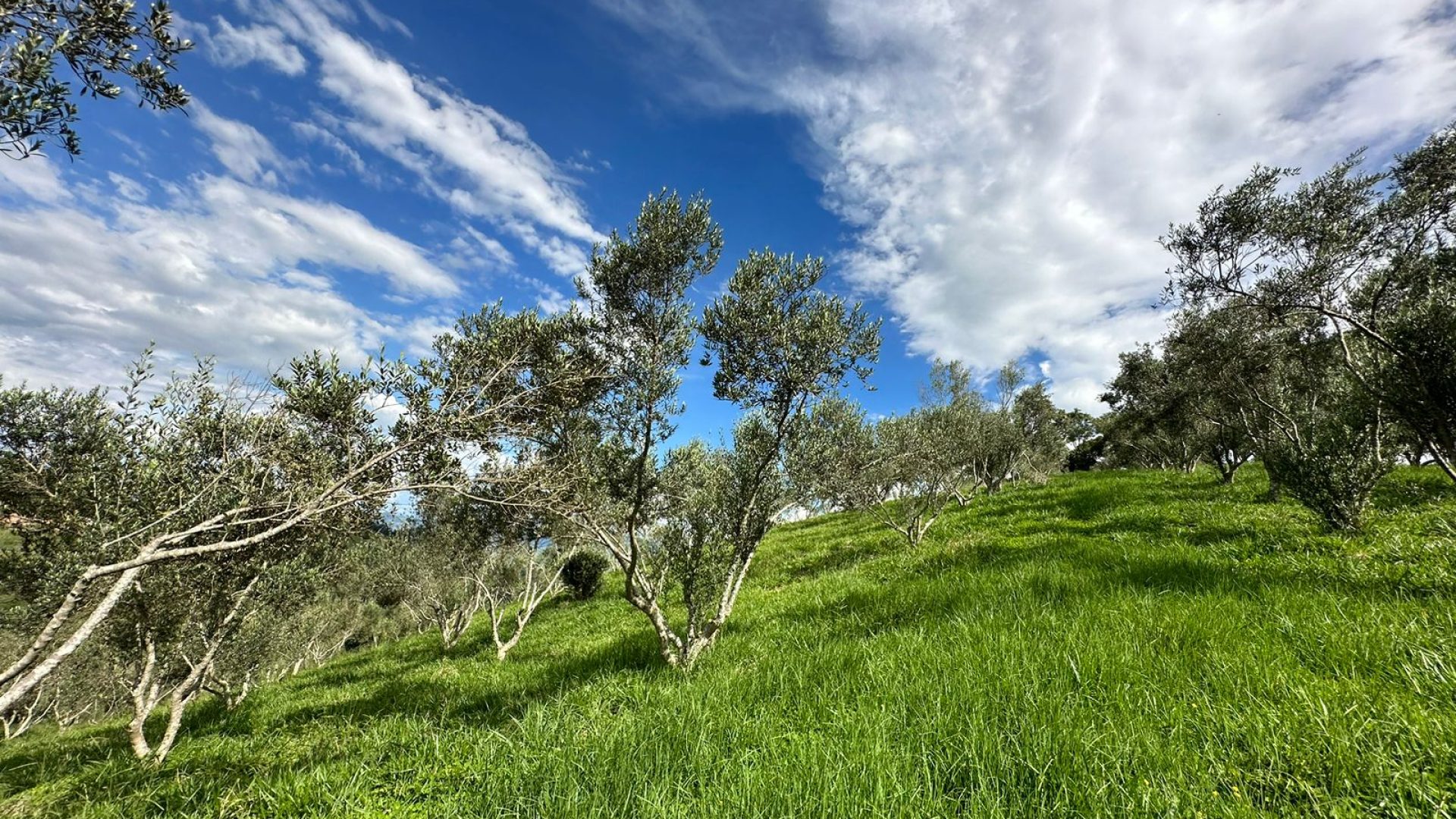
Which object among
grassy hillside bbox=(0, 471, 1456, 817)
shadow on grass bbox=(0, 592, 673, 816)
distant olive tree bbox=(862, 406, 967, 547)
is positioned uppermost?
distant olive tree bbox=(862, 406, 967, 547)

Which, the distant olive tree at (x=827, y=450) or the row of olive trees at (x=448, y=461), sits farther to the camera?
the distant olive tree at (x=827, y=450)

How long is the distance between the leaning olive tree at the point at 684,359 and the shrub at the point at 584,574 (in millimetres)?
19013

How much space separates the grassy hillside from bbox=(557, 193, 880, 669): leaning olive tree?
6.38 feet

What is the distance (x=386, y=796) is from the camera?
5781 mm

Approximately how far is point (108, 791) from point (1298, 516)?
93.6 feet

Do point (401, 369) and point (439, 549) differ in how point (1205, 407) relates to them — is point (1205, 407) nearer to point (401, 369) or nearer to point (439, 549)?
point (401, 369)

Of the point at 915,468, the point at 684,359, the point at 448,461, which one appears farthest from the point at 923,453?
the point at 448,461

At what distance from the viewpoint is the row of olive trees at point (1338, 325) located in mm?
10211

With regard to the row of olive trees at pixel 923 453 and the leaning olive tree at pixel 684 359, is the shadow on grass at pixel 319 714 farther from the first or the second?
the row of olive trees at pixel 923 453

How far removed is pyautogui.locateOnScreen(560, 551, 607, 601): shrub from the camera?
27.6 metres

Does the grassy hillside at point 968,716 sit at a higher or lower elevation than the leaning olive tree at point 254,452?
lower

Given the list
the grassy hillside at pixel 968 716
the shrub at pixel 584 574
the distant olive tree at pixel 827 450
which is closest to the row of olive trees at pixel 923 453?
the distant olive tree at pixel 827 450

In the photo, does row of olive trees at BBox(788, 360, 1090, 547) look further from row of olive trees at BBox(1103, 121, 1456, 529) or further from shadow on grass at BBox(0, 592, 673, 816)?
row of olive trees at BBox(1103, 121, 1456, 529)

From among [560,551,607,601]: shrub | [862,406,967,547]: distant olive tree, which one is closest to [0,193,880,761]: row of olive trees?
[862,406,967,547]: distant olive tree
